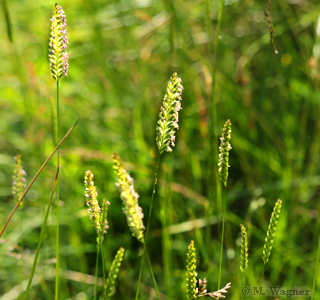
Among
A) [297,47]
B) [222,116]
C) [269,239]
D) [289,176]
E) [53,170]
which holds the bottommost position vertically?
[269,239]

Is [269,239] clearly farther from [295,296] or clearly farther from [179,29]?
[179,29]

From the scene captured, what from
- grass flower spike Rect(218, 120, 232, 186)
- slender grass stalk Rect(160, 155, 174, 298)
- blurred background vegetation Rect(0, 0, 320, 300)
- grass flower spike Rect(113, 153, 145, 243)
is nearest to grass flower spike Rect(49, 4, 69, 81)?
grass flower spike Rect(113, 153, 145, 243)

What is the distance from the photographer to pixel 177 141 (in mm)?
2012

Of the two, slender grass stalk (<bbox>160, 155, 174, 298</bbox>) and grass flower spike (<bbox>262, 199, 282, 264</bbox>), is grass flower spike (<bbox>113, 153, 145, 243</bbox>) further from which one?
slender grass stalk (<bbox>160, 155, 174, 298</bbox>)

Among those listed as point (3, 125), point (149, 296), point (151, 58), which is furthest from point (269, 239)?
point (3, 125)

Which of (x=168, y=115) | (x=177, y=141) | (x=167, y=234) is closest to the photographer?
(x=168, y=115)

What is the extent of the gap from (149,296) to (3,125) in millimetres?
Answer: 1731

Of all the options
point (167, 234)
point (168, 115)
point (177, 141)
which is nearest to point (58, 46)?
point (168, 115)

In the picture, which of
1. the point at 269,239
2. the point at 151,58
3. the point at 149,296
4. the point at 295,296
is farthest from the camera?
the point at 151,58

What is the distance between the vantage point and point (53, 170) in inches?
82.8

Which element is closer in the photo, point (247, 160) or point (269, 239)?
point (269, 239)

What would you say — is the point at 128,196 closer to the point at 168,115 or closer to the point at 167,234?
the point at 168,115

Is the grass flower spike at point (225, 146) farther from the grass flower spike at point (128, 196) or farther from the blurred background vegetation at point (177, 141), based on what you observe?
the blurred background vegetation at point (177, 141)

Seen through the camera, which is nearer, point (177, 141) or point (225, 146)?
point (225, 146)
